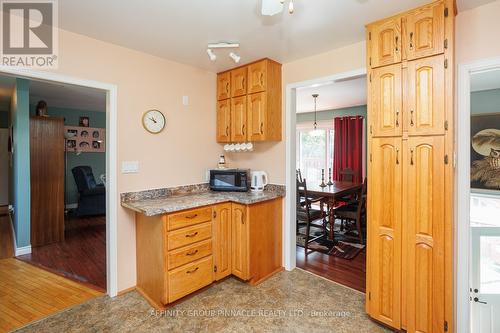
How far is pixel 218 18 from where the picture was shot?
1.97m

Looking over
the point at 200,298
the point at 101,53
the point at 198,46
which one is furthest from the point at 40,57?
the point at 200,298

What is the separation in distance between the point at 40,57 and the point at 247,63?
1944 mm

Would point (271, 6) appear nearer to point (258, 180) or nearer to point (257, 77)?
point (257, 77)

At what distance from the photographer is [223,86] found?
325cm

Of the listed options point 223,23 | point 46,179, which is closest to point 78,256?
point 46,179

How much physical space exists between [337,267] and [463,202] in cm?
166

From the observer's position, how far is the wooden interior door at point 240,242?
8.56 ft

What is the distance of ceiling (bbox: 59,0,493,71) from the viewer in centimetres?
179

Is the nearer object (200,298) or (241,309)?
(241,309)

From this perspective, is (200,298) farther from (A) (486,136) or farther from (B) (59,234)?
(A) (486,136)

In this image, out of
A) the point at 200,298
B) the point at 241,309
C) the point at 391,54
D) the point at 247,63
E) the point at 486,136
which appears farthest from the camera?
the point at 486,136

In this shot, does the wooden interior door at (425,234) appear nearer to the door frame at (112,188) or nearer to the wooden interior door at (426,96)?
the wooden interior door at (426,96)

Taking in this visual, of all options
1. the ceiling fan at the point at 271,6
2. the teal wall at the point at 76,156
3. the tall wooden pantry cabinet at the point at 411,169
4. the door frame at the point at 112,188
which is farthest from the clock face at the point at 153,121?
the teal wall at the point at 76,156

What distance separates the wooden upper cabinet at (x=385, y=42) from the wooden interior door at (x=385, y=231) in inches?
24.4
